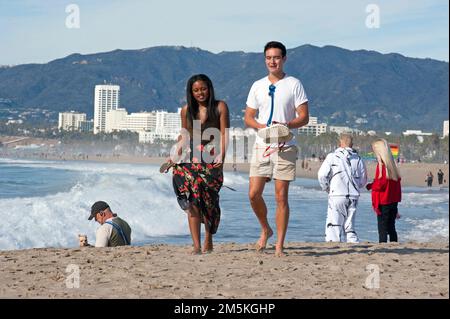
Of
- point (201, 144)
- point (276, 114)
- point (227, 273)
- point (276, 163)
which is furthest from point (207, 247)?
point (276, 114)

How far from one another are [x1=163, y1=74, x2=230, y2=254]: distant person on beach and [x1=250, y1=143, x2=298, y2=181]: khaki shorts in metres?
0.30

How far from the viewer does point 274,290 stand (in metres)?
5.60

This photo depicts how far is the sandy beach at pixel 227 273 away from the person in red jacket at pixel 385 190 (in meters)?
1.28

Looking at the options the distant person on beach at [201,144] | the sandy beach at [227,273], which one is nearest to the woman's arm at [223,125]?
the distant person on beach at [201,144]

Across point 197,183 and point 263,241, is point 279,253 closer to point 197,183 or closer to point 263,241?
point 263,241

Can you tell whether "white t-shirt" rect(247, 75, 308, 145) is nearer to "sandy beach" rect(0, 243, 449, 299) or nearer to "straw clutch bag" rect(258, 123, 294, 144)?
"straw clutch bag" rect(258, 123, 294, 144)

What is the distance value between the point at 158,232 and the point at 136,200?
786 centimetres

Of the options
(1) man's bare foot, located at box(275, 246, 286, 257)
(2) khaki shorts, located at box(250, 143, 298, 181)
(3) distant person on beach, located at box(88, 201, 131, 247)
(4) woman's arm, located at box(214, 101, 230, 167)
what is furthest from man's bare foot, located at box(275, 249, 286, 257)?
(3) distant person on beach, located at box(88, 201, 131, 247)

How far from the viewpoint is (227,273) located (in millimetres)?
6305

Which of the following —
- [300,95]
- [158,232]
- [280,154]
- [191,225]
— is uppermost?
[300,95]

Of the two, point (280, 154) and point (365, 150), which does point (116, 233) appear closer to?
point (280, 154)

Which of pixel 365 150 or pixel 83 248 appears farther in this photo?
pixel 365 150
